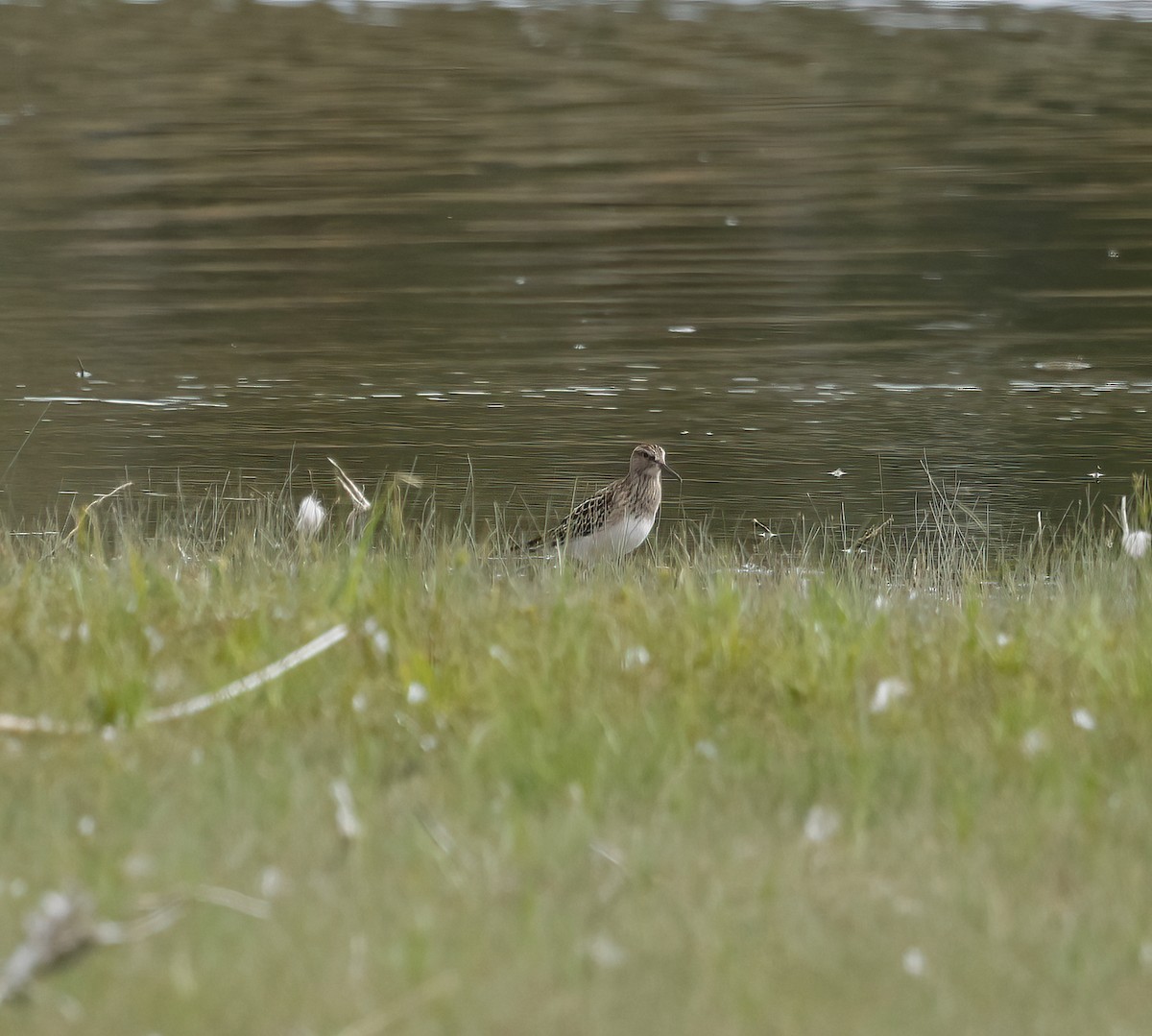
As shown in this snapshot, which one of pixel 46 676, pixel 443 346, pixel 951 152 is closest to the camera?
pixel 46 676

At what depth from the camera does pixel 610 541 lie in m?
9.33

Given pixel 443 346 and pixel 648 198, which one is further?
pixel 648 198

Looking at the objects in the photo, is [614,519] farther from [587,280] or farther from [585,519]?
[587,280]

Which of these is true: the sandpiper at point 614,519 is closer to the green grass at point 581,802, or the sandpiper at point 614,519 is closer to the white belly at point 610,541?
the white belly at point 610,541

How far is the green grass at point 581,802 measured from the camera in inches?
165

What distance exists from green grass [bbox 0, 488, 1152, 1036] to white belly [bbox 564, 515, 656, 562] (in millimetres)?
1600

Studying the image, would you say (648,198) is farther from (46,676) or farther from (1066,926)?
(1066,926)

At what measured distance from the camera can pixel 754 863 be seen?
4836mm

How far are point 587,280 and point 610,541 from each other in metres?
8.38

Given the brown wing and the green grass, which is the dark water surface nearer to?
the brown wing

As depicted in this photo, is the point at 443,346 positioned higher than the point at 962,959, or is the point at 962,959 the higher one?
the point at 962,959

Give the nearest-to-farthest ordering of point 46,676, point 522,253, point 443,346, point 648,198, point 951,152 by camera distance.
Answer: point 46,676 → point 443,346 → point 522,253 → point 648,198 → point 951,152

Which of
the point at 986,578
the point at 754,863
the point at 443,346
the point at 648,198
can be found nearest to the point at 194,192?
the point at 648,198

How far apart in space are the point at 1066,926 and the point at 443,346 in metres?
10.9
